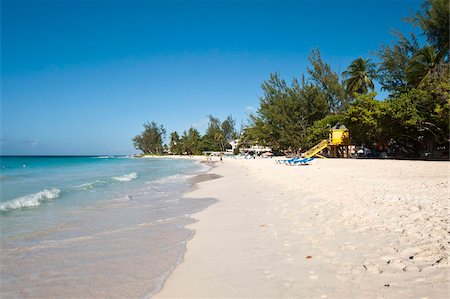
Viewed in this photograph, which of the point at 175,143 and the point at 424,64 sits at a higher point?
the point at 424,64

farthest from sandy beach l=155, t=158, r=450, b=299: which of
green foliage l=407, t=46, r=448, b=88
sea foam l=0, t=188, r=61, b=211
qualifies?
green foliage l=407, t=46, r=448, b=88

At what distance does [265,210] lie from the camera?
7953 mm

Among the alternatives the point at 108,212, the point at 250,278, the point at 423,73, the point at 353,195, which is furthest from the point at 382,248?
the point at 423,73

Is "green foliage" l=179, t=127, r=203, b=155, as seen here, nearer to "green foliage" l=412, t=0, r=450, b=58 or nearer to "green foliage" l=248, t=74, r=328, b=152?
"green foliage" l=248, t=74, r=328, b=152

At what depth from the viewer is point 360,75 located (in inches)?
1834

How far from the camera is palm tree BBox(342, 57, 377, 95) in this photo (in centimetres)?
4638

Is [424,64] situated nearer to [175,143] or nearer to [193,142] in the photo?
[193,142]

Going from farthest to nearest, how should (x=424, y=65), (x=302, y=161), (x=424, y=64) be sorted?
(x=424, y=64)
(x=424, y=65)
(x=302, y=161)

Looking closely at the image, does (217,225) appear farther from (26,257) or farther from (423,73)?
(423,73)

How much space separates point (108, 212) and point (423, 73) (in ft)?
106

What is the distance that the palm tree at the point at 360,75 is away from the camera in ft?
152

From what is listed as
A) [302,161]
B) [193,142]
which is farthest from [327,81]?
[193,142]

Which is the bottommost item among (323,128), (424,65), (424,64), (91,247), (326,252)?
(91,247)

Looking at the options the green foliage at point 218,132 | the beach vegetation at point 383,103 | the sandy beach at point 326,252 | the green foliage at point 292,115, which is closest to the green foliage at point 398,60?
the beach vegetation at point 383,103
